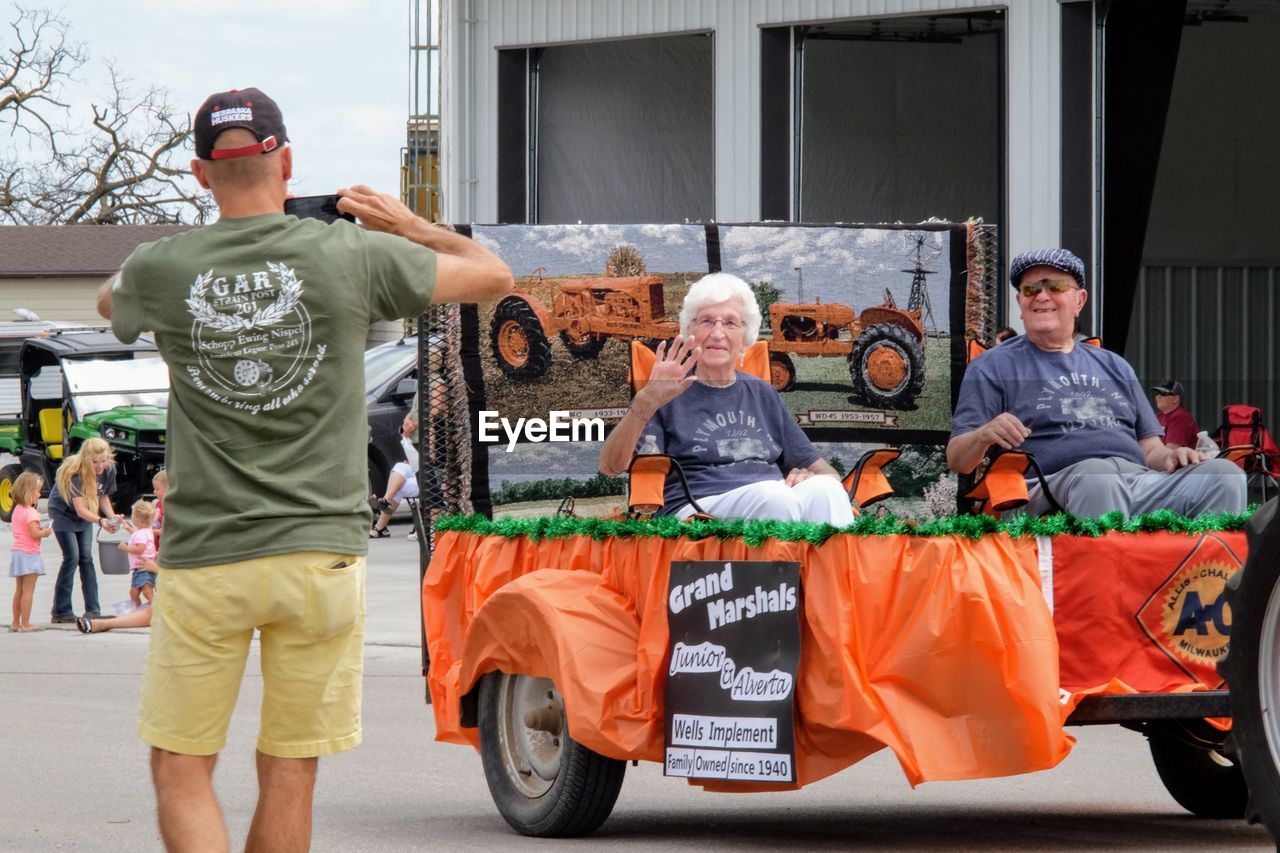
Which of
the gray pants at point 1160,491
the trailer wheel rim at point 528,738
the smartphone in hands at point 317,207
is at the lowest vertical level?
the trailer wheel rim at point 528,738

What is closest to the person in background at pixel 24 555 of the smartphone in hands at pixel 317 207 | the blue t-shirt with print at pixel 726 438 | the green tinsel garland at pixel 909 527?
the blue t-shirt with print at pixel 726 438

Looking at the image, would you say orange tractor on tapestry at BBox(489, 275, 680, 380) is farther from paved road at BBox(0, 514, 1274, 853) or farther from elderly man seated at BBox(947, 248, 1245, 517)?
paved road at BBox(0, 514, 1274, 853)

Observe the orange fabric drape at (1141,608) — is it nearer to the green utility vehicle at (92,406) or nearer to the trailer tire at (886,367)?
the trailer tire at (886,367)

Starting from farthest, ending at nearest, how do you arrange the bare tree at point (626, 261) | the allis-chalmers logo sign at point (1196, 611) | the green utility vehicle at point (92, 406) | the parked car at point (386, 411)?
the green utility vehicle at point (92, 406), the parked car at point (386, 411), the bare tree at point (626, 261), the allis-chalmers logo sign at point (1196, 611)

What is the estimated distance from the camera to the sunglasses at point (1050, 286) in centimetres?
736

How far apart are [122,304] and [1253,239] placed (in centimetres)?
2447

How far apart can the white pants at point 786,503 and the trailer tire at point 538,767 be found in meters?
0.81

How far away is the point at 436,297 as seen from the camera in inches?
172

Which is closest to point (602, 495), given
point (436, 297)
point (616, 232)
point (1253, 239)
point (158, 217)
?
point (616, 232)

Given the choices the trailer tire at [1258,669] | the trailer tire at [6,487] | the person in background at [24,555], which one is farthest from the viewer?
the trailer tire at [6,487]

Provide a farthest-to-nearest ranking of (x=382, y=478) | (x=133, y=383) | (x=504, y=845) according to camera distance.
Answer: (x=133, y=383)
(x=382, y=478)
(x=504, y=845)

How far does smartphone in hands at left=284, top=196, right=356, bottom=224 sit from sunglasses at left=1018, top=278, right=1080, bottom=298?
2709 millimetres

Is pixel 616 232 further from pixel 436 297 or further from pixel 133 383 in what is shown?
pixel 133 383

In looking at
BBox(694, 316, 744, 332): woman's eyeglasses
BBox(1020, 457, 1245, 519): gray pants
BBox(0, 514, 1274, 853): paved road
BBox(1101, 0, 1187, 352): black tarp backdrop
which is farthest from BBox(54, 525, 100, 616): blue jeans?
BBox(1020, 457, 1245, 519): gray pants
